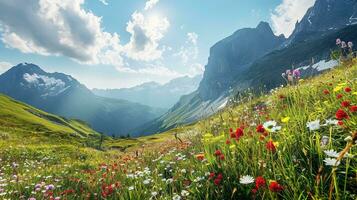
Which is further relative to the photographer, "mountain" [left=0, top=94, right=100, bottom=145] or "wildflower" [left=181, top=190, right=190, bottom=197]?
"mountain" [left=0, top=94, right=100, bottom=145]

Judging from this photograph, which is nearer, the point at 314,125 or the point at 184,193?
the point at 314,125

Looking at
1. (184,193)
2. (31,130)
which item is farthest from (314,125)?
(31,130)

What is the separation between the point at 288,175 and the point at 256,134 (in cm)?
200

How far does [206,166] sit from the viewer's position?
5.72 m

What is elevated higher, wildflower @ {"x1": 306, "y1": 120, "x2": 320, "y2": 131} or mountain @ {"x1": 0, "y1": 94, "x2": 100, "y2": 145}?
mountain @ {"x1": 0, "y1": 94, "x2": 100, "y2": 145}

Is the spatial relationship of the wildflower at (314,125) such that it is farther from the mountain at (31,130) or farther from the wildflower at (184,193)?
the mountain at (31,130)

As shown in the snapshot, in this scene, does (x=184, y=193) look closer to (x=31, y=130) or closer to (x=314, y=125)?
(x=314, y=125)

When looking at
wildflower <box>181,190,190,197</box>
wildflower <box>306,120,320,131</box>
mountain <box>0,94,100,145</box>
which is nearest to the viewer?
wildflower <box>306,120,320,131</box>

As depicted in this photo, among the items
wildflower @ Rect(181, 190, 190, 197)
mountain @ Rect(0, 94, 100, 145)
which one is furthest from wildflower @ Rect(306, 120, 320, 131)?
mountain @ Rect(0, 94, 100, 145)

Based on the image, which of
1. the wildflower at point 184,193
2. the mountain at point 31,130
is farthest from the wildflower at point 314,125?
the mountain at point 31,130

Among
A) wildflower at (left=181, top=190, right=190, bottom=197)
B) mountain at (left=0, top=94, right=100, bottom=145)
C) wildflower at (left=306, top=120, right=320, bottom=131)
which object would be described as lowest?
wildflower at (left=181, top=190, right=190, bottom=197)

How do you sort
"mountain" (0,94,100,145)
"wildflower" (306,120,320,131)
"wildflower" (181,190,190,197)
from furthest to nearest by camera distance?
"mountain" (0,94,100,145)
"wildflower" (181,190,190,197)
"wildflower" (306,120,320,131)

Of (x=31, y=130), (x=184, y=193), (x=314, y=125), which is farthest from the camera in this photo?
(x=31, y=130)

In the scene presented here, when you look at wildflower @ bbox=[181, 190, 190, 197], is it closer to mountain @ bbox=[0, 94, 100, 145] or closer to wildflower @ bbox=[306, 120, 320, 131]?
wildflower @ bbox=[306, 120, 320, 131]
